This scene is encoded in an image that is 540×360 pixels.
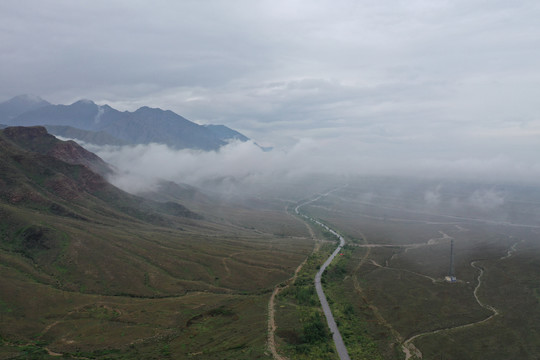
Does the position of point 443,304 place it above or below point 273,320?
below

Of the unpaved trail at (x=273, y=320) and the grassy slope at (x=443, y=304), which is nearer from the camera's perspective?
the unpaved trail at (x=273, y=320)

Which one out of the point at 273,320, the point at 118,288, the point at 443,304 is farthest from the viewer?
the point at 118,288

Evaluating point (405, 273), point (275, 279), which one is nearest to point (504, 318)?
point (405, 273)

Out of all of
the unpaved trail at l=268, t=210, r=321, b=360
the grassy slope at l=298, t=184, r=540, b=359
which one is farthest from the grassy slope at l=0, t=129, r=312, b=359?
the grassy slope at l=298, t=184, r=540, b=359

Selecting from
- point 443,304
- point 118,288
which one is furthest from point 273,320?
point 118,288

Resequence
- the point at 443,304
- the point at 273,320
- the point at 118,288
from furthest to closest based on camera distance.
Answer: the point at 118,288 < the point at 443,304 < the point at 273,320

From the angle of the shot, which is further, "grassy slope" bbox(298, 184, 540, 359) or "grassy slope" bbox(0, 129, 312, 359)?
"grassy slope" bbox(298, 184, 540, 359)

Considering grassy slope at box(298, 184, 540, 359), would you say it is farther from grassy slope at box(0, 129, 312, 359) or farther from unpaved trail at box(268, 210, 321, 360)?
grassy slope at box(0, 129, 312, 359)

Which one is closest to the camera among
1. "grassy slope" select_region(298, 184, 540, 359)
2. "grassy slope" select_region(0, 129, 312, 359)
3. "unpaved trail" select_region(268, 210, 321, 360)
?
"unpaved trail" select_region(268, 210, 321, 360)

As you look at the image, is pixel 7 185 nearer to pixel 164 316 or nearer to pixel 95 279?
pixel 95 279

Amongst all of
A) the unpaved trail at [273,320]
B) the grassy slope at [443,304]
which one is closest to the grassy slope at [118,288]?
→ the unpaved trail at [273,320]

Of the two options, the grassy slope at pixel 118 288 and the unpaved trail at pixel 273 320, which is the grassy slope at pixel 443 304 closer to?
the unpaved trail at pixel 273 320

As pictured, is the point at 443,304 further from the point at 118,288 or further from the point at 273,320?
the point at 118,288
